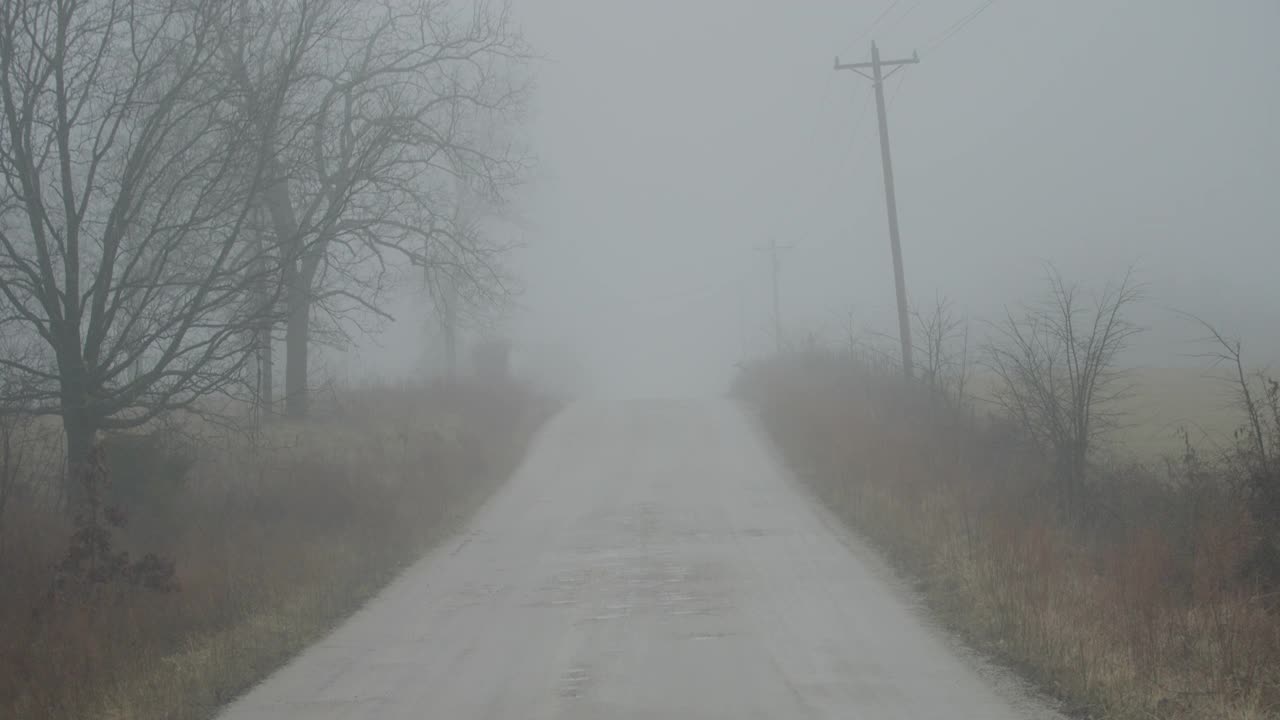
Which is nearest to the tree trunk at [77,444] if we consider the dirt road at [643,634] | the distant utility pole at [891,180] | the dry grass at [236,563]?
the dry grass at [236,563]

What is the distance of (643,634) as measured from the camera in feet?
28.9

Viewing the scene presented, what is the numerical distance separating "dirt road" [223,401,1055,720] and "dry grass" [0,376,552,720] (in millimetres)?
507

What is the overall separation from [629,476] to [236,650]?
1175cm

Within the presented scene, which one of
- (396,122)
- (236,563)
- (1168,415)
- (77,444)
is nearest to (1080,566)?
(236,563)

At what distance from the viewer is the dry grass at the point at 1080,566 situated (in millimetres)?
6680

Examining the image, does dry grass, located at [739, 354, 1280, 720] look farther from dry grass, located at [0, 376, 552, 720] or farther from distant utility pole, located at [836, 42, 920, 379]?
dry grass, located at [0, 376, 552, 720]

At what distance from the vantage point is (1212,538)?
9.46m

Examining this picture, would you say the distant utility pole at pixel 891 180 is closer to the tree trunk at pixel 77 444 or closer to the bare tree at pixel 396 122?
the bare tree at pixel 396 122

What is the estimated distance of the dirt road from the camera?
6.98m

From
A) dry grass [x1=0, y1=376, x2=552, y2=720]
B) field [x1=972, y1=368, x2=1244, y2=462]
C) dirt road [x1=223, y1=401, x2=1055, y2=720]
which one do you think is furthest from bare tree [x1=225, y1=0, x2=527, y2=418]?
field [x1=972, y1=368, x2=1244, y2=462]

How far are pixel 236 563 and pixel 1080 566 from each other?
28.8 ft

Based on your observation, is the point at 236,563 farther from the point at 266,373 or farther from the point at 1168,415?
the point at 1168,415

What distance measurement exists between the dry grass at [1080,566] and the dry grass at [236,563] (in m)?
5.92

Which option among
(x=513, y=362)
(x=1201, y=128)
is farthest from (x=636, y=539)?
(x=1201, y=128)
